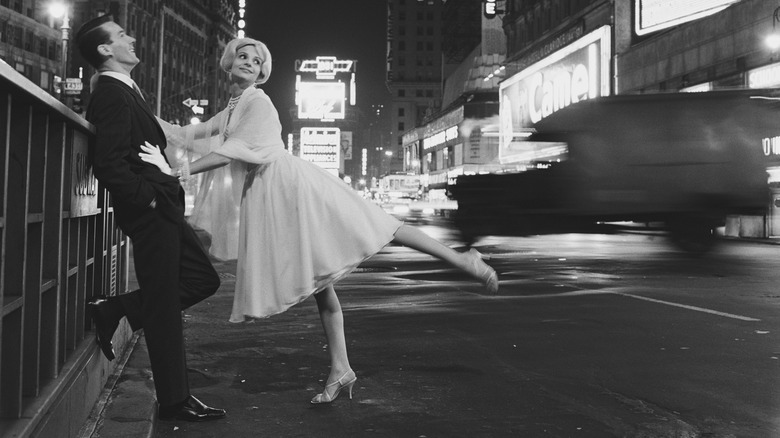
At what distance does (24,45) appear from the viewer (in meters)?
77.9

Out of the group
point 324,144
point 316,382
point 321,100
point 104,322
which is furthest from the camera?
point 321,100

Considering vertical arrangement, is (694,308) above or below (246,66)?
below

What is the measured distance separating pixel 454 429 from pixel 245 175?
185 centimetres

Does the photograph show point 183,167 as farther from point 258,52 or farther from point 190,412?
point 190,412

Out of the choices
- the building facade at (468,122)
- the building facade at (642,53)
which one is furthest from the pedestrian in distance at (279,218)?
the building facade at (468,122)

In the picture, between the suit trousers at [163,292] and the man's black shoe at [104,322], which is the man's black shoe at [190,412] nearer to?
the suit trousers at [163,292]

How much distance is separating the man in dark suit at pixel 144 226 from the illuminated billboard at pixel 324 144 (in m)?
88.7

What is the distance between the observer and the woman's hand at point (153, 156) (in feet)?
14.3

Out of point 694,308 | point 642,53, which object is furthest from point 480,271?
point 642,53

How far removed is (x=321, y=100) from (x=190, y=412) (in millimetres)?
100104

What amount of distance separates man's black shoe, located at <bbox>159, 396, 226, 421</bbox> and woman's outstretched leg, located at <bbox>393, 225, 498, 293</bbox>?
1.46 meters

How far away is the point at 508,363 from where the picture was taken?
21.4 ft

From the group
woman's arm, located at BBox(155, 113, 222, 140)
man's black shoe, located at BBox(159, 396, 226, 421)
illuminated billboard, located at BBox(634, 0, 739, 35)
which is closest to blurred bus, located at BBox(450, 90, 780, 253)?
woman's arm, located at BBox(155, 113, 222, 140)

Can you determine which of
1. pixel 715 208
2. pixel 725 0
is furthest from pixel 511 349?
pixel 725 0
